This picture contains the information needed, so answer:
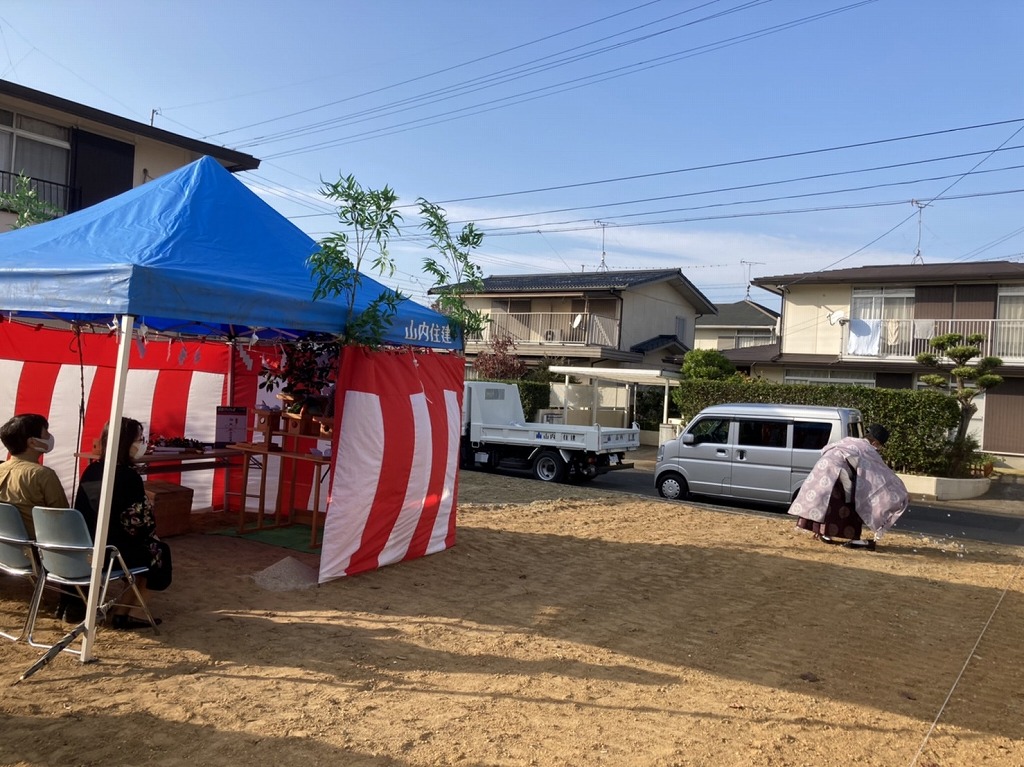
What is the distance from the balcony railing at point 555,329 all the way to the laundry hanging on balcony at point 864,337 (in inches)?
346

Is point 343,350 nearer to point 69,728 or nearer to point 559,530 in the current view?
point 69,728

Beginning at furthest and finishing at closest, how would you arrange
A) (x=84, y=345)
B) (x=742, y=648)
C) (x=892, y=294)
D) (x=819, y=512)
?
(x=892, y=294)
(x=819, y=512)
(x=84, y=345)
(x=742, y=648)

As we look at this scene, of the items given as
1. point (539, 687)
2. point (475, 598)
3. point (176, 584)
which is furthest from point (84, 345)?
point (539, 687)

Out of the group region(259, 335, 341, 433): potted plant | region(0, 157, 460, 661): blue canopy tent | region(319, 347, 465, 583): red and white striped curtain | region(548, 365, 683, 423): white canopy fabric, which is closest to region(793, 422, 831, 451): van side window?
region(319, 347, 465, 583): red and white striped curtain

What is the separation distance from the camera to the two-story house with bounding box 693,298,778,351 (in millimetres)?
39812

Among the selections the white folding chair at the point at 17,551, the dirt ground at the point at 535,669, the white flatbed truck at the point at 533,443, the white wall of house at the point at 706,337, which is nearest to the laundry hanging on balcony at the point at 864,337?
the white flatbed truck at the point at 533,443

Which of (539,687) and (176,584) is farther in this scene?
(176,584)

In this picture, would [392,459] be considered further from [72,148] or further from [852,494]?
[72,148]

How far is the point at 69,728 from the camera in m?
3.46

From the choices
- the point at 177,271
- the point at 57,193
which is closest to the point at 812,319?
the point at 57,193

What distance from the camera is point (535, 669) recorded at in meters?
4.57

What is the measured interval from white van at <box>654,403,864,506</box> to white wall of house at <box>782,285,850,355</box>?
13.9m

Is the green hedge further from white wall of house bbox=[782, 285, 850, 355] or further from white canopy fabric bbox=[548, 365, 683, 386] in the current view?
white wall of house bbox=[782, 285, 850, 355]

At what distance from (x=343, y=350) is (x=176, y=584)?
2189 mm
